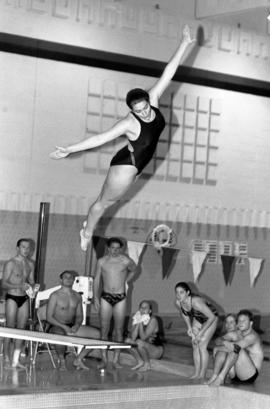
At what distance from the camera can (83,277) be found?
10750mm

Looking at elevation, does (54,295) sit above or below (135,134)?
below

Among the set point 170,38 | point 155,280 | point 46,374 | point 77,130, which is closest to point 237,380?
point 46,374

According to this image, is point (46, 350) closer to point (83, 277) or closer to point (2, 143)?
point (83, 277)

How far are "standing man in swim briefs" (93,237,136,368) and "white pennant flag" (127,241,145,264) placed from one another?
120 centimetres

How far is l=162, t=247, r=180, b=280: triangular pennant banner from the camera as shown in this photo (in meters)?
11.9

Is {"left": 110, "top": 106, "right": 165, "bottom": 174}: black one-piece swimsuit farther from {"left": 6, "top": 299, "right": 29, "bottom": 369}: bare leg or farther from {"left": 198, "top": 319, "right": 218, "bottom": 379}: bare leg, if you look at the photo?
{"left": 6, "top": 299, "right": 29, "bottom": 369}: bare leg

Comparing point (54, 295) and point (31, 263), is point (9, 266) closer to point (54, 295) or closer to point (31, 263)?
point (31, 263)

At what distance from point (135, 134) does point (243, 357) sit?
2.65 m

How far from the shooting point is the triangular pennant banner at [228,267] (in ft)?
39.3

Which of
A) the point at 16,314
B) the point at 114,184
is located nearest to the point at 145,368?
the point at 16,314

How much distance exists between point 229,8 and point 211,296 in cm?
396

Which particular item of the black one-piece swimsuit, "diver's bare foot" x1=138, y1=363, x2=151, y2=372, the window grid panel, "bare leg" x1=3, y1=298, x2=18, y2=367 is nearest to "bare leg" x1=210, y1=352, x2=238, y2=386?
"diver's bare foot" x1=138, y1=363, x2=151, y2=372

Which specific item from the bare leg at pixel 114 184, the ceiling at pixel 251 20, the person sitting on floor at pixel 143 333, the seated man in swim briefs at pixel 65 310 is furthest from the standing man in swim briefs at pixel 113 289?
the ceiling at pixel 251 20

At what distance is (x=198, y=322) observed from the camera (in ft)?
29.9
